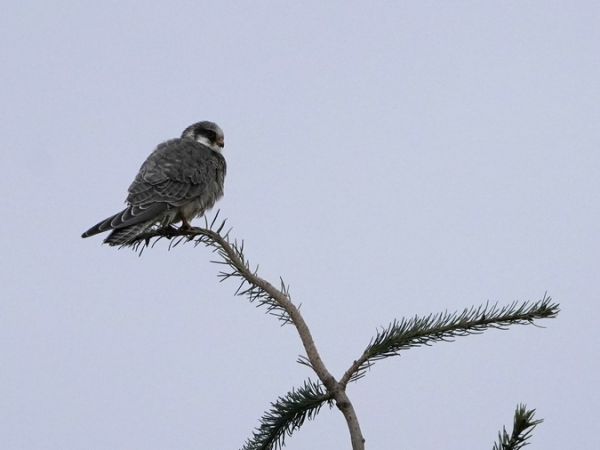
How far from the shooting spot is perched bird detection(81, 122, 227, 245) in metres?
5.70

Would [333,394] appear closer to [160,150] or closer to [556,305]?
[556,305]

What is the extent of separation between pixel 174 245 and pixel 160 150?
2993 millimetres

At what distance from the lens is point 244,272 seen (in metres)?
3.00

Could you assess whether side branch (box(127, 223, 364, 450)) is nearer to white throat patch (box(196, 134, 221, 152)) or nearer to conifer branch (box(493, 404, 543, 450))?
conifer branch (box(493, 404, 543, 450))

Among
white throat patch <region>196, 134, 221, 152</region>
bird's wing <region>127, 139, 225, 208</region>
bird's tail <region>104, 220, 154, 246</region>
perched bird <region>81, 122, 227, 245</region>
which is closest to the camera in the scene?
bird's tail <region>104, 220, 154, 246</region>

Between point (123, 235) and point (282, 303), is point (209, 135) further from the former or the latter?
point (282, 303)

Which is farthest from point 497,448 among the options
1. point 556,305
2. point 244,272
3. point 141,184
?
point 141,184

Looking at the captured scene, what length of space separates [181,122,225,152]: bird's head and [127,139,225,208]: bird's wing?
0.24 m

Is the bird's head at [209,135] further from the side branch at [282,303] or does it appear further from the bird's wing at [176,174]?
the side branch at [282,303]

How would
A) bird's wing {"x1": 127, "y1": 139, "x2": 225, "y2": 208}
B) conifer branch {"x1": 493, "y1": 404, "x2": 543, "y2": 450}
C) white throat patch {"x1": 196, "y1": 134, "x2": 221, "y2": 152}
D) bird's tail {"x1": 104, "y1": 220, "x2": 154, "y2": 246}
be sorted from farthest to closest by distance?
white throat patch {"x1": 196, "y1": 134, "x2": 221, "y2": 152} → bird's wing {"x1": 127, "y1": 139, "x2": 225, "y2": 208} → bird's tail {"x1": 104, "y1": 220, "x2": 154, "y2": 246} → conifer branch {"x1": 493, "y1": 404, "x2": 543, "y2": 450}

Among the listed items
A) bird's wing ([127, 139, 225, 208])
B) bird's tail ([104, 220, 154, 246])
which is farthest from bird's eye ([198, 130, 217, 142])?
bird's tail ([104, 220, 154, 246])

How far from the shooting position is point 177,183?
20.4ft

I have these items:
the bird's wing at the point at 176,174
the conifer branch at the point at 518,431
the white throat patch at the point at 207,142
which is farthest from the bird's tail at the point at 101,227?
the conifer branch at the point at 518,431

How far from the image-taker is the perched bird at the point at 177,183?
570 centimetres
